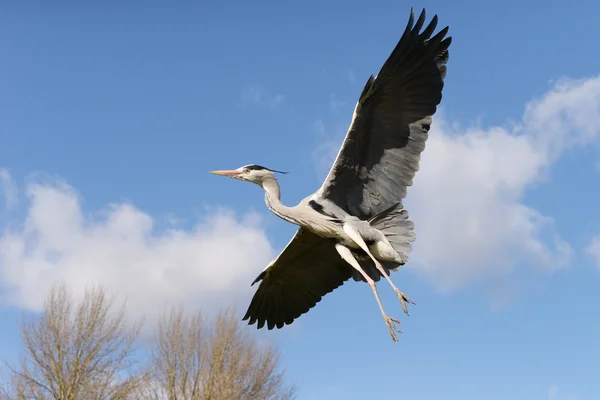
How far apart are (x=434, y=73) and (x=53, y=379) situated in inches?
500

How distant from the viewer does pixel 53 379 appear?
16.2 m

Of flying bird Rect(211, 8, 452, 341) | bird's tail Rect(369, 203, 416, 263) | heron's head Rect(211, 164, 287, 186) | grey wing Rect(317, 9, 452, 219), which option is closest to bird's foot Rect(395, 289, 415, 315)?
flying bird Rect(211, 8, 452, 341)

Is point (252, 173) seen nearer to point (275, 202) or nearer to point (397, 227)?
point (275, 202)

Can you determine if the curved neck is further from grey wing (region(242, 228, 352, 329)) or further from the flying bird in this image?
grey wing (region(242, 228, 352, 329))

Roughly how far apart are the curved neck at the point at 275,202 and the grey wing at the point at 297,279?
24.4 inches

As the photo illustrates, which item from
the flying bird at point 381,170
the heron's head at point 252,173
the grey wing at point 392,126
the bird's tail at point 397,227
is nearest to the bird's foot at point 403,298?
the flying bird at point 381,170

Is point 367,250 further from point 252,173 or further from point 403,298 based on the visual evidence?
point 252,173

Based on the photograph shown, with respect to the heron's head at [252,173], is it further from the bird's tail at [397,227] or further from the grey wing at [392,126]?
the bird's tail at [397,227]

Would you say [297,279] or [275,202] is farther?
[297,279]

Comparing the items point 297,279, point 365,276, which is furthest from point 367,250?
point 297,279

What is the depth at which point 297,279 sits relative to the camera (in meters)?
8.37

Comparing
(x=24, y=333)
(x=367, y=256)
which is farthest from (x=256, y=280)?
(x=24, y=333)

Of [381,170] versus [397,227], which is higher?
[381,170]

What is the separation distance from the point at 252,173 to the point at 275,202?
15.9 inches
